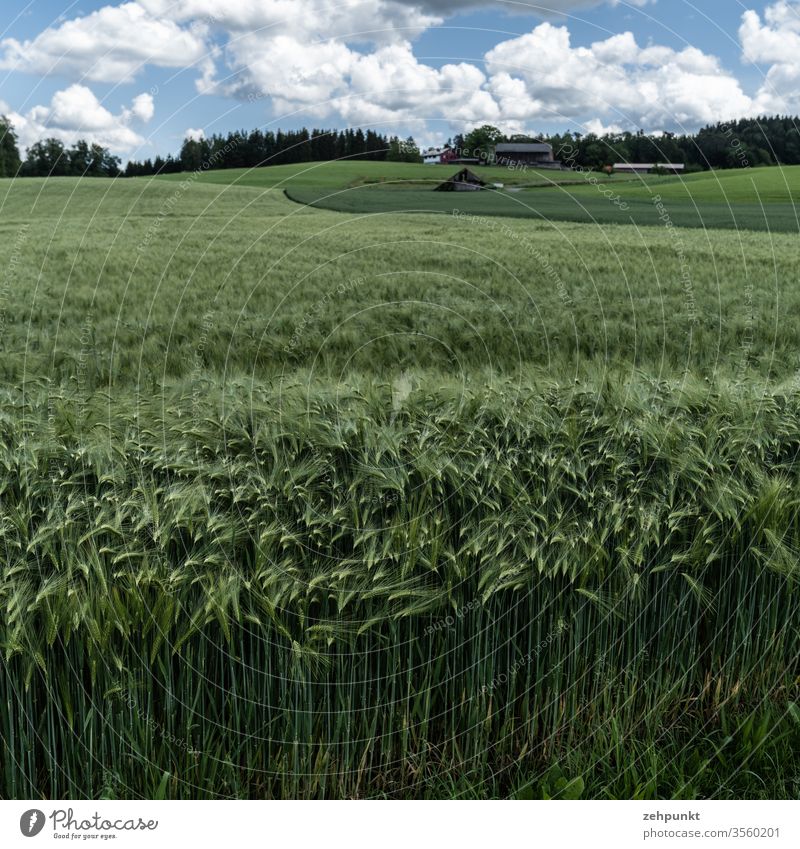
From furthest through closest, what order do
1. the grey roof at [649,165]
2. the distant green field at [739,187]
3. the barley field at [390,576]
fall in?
the distant green field at [739,187], the grey roof at [649,165], the barley field at [390,576]

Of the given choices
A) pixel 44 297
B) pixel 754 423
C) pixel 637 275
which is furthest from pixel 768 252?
pixel 44 297

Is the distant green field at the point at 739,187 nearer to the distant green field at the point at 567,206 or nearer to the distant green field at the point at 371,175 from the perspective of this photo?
the distant green field at the point at 567,206

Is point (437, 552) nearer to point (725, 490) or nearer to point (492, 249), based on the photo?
point (725, 490)

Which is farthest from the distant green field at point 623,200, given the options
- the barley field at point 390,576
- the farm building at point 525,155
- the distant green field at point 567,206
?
the barley field at point 390,576

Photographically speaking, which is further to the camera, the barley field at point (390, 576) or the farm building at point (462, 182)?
the farm building at point (462, 182)

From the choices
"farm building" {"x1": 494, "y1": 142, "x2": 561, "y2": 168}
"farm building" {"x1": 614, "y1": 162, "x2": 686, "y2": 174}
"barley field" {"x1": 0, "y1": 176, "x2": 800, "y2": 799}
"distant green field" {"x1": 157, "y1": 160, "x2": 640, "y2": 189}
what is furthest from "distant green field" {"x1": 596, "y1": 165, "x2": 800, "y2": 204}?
"barley field" {"x1": 0, "y1": 176, "x2": 800, "y2": 799}

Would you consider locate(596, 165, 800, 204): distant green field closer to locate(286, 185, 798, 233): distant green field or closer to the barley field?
locate(286, 185, 798, 233): distant green field

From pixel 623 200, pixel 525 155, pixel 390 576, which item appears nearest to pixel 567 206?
pixel 623 200

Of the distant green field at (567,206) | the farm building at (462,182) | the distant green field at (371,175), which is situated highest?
the distant green field at (371,175)
